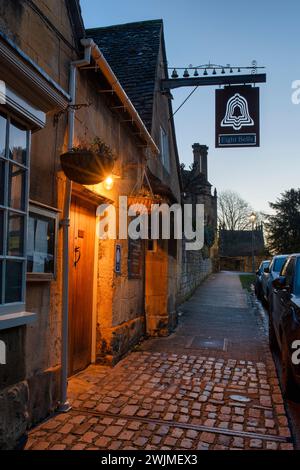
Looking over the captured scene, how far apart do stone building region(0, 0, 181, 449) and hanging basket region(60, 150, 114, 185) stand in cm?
6

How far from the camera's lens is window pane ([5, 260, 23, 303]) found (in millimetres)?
3266

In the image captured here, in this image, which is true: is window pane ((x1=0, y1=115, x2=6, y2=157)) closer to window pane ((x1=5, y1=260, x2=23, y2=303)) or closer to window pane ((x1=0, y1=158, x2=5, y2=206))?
window pane ((x1=0, y1=158, x2=5, y2=206))

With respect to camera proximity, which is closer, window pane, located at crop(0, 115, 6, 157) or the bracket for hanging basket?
window pane, located at crop(0, 115, 6, 157)

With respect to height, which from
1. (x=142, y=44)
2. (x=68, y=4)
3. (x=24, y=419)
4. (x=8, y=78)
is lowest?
(x=24, y=419)

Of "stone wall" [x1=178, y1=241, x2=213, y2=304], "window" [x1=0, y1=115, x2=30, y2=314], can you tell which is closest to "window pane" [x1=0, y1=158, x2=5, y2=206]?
"window" [x1=0, y1=115, x2=30, y2=314]

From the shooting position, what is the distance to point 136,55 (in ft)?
33.9

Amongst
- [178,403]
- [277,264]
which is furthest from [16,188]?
[277,264]

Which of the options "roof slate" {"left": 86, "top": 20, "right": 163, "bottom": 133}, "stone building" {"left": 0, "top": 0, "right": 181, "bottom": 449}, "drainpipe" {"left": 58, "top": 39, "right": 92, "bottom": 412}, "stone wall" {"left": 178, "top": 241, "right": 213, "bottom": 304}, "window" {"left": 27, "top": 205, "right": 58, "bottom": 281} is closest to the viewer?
"stone building" {"left": 0, "top": 0, "right": 181, "bottom": 449}

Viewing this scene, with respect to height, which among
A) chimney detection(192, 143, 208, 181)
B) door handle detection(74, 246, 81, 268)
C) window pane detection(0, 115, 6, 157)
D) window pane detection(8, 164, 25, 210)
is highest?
chimney detection(192, 143, 208, 181)

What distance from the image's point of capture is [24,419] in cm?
338

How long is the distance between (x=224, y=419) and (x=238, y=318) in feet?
22.9

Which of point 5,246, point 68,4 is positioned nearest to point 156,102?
point 68,4

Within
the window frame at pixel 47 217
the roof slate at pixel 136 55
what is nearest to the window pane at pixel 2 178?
the window frame at pixel 47 217

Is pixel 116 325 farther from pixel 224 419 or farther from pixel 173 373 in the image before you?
pixel 224 419
